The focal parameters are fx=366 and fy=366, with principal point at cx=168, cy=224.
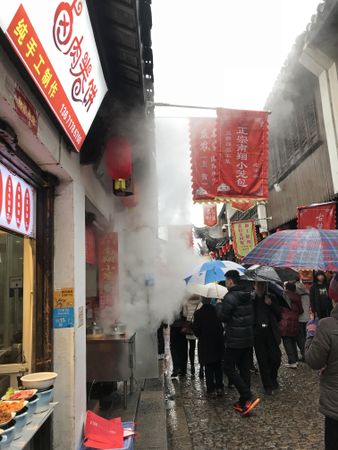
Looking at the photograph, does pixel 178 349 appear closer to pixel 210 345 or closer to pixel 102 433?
pixel 210 345

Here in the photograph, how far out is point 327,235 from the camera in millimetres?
4246

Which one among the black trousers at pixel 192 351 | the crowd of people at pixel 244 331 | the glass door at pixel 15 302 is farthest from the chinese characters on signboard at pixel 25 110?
the black trousers at pixel 192 351

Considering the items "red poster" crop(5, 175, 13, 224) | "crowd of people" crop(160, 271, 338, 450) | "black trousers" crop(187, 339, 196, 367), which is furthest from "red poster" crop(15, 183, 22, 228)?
"black trousers" crop(187, 339, 196, 367)

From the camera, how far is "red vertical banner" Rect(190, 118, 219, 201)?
8.44 metres

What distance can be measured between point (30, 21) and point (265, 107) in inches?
500

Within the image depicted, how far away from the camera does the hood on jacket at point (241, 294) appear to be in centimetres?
636

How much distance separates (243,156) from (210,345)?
427 cm

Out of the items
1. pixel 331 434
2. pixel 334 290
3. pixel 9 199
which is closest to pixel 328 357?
pixel 334 290

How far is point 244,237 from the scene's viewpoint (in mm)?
16312

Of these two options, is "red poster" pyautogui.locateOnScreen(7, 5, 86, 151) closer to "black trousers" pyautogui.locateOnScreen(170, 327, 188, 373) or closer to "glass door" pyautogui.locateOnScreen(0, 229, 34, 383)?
"glass door" pyautogui.locateOnScreen(0, 229, 34, 383)

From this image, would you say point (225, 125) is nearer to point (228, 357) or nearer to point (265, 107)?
point (228, 357)

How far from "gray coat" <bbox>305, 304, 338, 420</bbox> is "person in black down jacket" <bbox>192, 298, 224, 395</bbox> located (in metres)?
3.92

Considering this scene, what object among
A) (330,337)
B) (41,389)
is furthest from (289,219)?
(41,389)

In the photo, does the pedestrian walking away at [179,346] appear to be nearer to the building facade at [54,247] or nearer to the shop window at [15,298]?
the building facade at [54,247]
